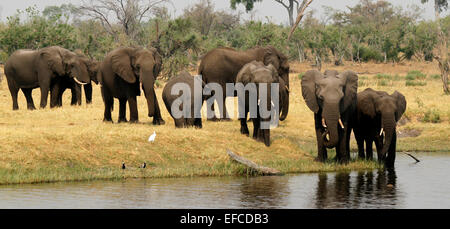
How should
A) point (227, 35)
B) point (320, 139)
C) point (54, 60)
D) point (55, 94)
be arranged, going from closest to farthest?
point (320, 139) < point (54, 60) < point (55, 94) < point (227, 35)

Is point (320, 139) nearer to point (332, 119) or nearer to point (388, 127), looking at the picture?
point (332, 119)

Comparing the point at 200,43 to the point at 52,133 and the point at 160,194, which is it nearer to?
the point at 52,133

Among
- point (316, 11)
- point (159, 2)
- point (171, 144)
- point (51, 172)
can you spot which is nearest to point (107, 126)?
point (171, 144)

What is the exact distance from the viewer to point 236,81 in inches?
800

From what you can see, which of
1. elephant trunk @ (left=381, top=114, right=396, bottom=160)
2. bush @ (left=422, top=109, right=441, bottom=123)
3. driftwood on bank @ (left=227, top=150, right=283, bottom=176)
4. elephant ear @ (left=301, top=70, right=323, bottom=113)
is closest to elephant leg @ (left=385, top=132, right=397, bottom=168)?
elephant trunk @ (left=381, top=114, right=396, bottom=160)

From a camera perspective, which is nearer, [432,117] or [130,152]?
[130,152]

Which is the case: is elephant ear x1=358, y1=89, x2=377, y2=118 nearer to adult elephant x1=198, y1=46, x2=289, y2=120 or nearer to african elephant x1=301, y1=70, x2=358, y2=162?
african elephant x1=301, y1=70, x2=358, y2=162

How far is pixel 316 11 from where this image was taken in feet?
275

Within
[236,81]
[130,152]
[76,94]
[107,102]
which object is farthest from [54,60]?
[130,152]

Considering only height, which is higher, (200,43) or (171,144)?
(200,43)

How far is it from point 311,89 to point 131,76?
5.82 metres

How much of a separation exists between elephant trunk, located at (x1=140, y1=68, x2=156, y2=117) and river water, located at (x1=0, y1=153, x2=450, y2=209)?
5.00m

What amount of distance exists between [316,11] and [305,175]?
68272 mm

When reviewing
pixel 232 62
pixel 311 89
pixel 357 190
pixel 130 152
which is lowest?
pixel 357 190
